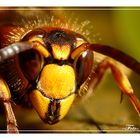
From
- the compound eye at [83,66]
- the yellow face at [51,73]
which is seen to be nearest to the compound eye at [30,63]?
the yellow face at [51,73]

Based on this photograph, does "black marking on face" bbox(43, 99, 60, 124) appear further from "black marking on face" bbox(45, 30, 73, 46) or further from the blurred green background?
"black marking on face" bbox(45, 30, 73, 46)

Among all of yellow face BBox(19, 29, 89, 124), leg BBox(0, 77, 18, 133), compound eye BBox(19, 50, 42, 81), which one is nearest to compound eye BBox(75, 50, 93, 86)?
yellow face BBox(19, 29, 89, 124)

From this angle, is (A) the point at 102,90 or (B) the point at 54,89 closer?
(B) the point at 54,89

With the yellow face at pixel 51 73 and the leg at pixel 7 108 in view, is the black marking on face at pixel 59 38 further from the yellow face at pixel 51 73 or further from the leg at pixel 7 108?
the leg at pixel 7 108

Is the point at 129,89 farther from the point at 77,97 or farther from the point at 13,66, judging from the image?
the point at 13,66

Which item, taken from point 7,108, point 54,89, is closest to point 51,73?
point 54,89

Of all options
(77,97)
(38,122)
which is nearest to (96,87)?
(77,97)

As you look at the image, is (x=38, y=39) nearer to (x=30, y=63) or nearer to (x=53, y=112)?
(x=30, y=63)
